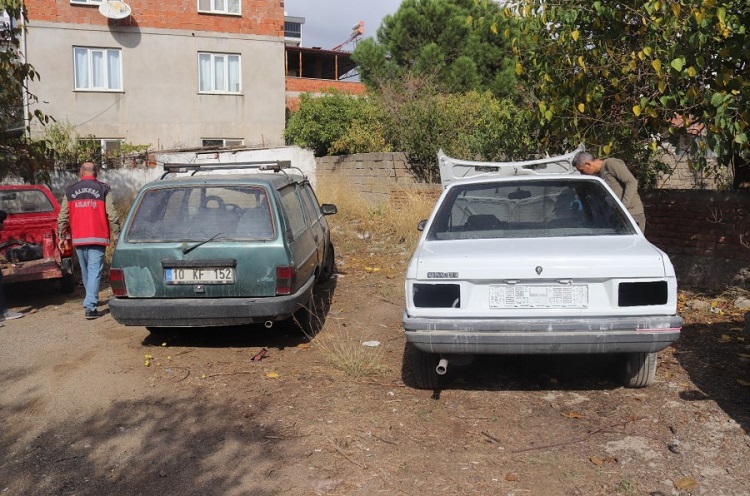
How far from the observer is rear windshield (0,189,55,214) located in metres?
9.56

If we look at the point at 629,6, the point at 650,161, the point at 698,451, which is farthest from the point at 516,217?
the point at 650,161

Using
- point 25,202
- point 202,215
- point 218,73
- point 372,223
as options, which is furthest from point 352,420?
point 218,73

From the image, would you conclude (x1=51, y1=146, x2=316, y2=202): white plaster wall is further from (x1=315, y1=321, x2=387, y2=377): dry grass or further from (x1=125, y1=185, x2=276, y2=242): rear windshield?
(x1=315, y1=321, x2=387, y2=377): dry grass

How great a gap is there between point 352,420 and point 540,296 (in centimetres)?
149

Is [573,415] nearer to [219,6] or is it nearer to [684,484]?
[684,484]

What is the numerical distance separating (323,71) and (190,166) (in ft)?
94.0

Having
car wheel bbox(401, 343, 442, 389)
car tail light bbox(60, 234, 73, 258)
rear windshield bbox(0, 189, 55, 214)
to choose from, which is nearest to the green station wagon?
car wheel bbox(401, 343, 442, 389)

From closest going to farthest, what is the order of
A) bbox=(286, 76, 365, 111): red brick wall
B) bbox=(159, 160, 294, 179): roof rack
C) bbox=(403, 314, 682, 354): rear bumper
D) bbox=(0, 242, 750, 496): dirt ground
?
bbox=(0, 242, 750, 496): dirt ground < bbox=(403, 314, 682, 354): rear bumper < bbox=(159, 160, 294, 179): roof rack < bbox=(286, 76, 365, 111): red brick wall

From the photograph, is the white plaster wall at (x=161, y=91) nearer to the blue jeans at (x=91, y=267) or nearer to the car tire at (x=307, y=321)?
the blue jeans at (x=91, y=267)

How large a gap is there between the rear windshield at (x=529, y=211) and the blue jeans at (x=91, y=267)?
4.21 metres

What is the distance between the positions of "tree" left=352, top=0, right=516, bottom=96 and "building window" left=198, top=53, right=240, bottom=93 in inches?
177

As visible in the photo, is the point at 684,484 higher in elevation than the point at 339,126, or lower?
lower

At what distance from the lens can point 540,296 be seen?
4.44 meters

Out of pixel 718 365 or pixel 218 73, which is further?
pixel 218 73
